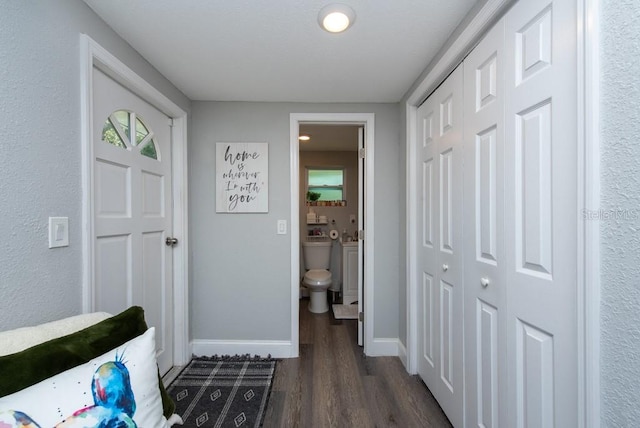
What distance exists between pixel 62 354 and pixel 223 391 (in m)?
1.34

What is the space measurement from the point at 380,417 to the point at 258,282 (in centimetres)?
127

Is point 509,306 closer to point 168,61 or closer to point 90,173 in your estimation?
point 90,173

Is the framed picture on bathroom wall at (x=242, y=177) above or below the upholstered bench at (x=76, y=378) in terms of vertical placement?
above

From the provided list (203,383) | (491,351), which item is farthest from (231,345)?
(491,351)

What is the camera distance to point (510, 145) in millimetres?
1035

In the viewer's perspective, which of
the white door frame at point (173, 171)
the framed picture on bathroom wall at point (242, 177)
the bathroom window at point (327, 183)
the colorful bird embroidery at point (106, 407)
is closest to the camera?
the colorful bird embroidery at point (106, 407)

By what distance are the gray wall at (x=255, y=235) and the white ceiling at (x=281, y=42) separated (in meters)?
0.23

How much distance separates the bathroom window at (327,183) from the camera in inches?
162

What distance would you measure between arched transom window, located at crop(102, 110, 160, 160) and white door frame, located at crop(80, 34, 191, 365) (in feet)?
0.55

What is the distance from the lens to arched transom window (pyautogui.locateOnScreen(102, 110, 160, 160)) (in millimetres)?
1471

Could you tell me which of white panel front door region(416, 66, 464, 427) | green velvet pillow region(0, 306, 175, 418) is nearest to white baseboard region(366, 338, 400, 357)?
white panel front door region(416, 66, 464, 427)

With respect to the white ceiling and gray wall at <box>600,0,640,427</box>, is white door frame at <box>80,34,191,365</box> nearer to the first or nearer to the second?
the white ceiling

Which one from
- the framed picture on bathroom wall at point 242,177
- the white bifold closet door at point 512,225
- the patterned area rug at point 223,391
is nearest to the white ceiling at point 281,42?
the white bifold closet door at point 512,225

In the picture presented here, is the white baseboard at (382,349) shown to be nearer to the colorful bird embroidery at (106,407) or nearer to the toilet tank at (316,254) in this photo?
the toilet tank at (316,254)
